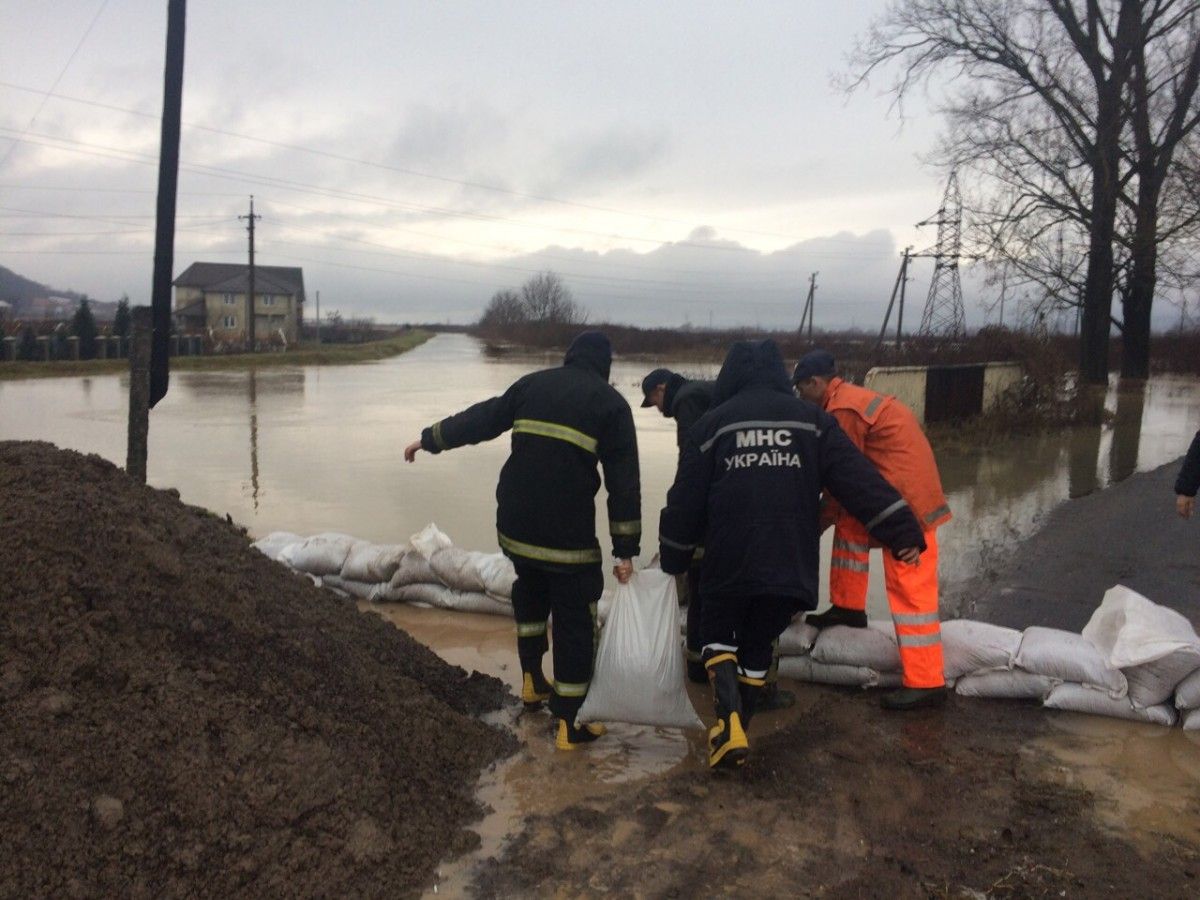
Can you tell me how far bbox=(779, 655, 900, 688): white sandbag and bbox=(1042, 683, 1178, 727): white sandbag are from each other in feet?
2.22

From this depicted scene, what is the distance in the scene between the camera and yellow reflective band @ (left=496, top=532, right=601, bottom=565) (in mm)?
3824

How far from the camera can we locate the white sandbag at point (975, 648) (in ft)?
14.6

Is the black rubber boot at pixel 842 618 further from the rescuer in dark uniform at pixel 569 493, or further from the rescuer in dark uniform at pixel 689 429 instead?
the rescuer in dark uniform at pixel 569 493

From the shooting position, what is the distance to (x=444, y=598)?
229 inches

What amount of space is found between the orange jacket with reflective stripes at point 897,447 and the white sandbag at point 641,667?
113 centimetres

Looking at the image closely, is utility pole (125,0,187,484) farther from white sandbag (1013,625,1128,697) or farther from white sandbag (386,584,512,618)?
white sandbag (1013,625,1128,697)

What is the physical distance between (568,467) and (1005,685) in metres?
2.26

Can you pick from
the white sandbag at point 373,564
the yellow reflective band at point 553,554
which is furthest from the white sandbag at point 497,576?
A: the yellow reflective band at point 553,554

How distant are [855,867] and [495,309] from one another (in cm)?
10380

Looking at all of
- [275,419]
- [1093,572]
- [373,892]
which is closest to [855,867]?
[373,892]

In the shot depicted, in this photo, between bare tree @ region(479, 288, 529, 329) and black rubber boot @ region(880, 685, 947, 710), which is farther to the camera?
bare tree @ region(479, 288, 529, 329)

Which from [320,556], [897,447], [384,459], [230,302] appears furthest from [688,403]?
[230,302]

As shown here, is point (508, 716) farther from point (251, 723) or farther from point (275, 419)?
point (275, 419)

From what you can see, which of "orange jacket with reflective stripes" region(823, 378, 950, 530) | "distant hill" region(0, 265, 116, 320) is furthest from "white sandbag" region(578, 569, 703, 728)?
"distant hill" region(0, 265, 116, 320)
